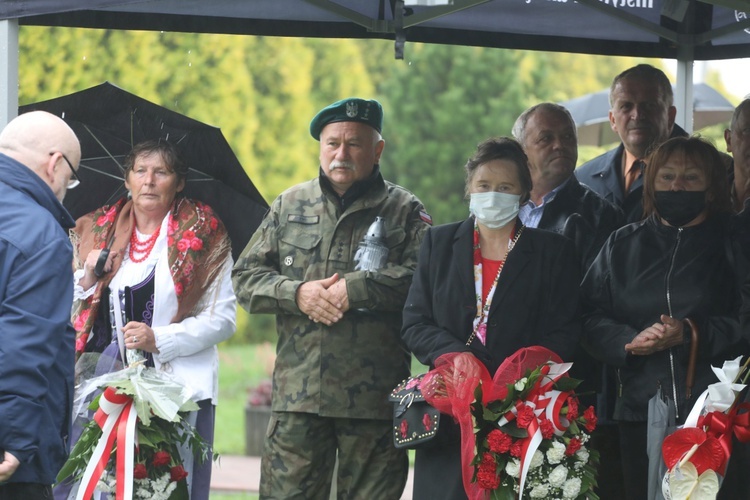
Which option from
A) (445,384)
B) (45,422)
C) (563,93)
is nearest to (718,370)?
(445,384)

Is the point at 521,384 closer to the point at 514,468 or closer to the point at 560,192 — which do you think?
the point at 514,468

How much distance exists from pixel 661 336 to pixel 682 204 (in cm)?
59

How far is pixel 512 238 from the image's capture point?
18.4ft

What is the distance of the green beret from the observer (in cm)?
629

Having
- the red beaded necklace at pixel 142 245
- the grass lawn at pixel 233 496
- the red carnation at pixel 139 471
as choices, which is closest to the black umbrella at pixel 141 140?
the red beaded necklace at pixel 142 245

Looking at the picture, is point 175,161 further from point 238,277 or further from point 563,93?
point 563,93

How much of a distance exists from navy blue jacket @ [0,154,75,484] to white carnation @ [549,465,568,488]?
1.89 metres

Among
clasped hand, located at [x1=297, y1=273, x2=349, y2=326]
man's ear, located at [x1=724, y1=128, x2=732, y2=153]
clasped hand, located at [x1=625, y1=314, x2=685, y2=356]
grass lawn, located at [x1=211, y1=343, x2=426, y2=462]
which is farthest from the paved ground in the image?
clasped hand, located at [x1=625, y1=314, x2=685, y2=356]

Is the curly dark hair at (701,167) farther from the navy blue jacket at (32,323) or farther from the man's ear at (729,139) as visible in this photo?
the navy blue jacket at (32,323)

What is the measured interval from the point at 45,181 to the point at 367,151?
6.97 ft

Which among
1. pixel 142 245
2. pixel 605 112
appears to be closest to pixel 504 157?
pixel 142 245

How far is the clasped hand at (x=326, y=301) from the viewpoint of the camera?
6012mm

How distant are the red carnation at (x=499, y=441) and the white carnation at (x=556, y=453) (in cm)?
16

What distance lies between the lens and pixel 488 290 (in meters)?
5.54
